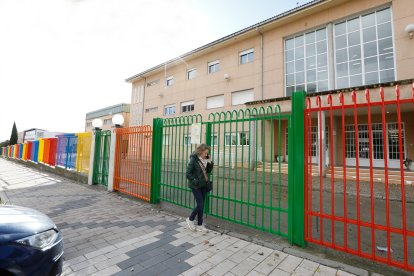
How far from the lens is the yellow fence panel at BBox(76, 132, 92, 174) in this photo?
30.6 ft

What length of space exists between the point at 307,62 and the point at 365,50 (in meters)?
3.21

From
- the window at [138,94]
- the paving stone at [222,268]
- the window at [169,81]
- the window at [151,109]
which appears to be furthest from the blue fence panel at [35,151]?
the paving stone at [222,268]

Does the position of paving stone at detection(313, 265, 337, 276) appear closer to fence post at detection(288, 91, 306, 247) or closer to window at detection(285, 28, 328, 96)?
fence post at detection(288, 91, 306, 247)

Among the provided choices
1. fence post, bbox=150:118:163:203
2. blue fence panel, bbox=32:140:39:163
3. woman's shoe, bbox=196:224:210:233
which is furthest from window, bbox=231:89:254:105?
blue fence panel, bbox=32:140:39:163

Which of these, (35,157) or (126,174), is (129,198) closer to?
(126,174)

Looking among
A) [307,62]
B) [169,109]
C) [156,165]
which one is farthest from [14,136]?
[307,62]

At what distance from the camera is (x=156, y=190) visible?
19.5ft

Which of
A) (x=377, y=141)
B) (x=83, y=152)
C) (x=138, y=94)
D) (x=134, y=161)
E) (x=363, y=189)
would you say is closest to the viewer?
(x=134, y=161)

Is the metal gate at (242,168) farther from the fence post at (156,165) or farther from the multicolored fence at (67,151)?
the multicolored fence at (67,151)

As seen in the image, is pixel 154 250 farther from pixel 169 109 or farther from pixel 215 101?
pixel 169 109

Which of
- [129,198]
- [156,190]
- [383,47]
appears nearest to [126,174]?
[129,198]

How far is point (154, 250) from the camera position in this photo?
3.35 meters

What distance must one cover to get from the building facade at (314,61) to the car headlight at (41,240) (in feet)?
39.5

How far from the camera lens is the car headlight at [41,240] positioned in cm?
207
